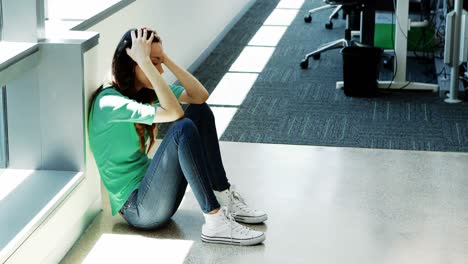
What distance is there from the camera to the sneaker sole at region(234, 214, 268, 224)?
3.43 m

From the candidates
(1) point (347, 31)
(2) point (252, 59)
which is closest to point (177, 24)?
(2) point (252, 59)

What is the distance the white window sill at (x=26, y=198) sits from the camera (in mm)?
2695

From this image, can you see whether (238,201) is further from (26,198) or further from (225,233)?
(26,198)

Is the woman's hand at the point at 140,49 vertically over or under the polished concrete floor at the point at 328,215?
over

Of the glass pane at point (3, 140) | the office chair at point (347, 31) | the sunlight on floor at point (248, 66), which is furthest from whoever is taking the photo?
the office chair at point (347, 31)

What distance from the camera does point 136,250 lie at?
10.5 feet

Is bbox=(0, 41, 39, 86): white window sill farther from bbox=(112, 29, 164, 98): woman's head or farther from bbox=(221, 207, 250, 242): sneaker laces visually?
bbox=(221, 207, 250, 242): sneaker laces

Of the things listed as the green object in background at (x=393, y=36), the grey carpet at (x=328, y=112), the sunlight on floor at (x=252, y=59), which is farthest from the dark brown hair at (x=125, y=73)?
the green object in background at (x=393, y=36)

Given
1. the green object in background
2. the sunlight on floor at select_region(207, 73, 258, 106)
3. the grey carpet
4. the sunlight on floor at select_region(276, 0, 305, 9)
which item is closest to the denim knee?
the grey carpet

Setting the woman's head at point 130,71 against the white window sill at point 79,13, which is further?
the white window sill at point 79,13

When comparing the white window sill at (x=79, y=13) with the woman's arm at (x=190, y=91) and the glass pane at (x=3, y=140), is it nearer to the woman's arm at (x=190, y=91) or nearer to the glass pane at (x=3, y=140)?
the glass pane at (x=3, y=140)

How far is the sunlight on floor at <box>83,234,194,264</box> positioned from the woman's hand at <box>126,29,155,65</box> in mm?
671

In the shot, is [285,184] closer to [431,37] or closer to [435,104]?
[435,104]

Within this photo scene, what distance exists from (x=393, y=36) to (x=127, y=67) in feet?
11.2
